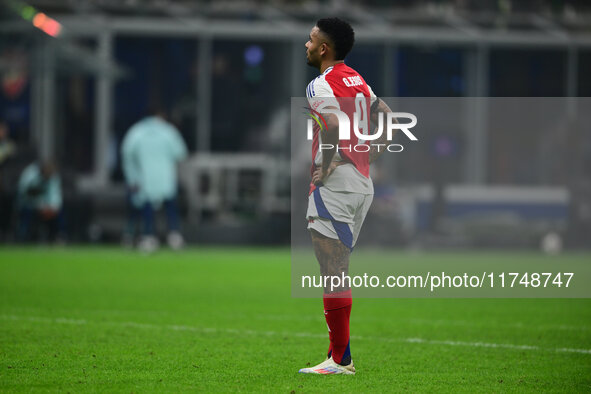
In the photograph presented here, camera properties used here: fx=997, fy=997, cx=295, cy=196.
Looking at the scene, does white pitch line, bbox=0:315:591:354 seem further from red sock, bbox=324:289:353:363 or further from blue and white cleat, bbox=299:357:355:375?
red sock, bbox=324:289:353:363

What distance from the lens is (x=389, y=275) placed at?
640 centimetres

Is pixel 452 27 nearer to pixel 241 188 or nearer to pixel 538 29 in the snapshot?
pixel 538 29

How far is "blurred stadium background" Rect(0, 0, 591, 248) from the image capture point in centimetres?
2438

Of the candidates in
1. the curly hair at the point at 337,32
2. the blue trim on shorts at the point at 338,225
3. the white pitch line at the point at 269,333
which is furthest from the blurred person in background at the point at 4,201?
the blue trim on shorts at the point at 338,225

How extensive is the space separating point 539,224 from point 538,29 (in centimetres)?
975

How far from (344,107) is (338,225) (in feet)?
2.14

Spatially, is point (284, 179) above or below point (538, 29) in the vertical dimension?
below

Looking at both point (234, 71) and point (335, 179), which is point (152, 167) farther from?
point (335, 179)

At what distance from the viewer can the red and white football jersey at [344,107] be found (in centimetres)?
546

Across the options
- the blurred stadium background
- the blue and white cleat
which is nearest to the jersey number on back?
the blue and white cleat

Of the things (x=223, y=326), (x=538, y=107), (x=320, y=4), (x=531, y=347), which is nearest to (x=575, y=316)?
(x=531, y=347)

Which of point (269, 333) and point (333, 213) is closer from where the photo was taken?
point (333, 213)

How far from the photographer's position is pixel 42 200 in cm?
1973

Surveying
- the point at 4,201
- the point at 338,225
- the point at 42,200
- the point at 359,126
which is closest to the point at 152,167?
the point at 42,200
